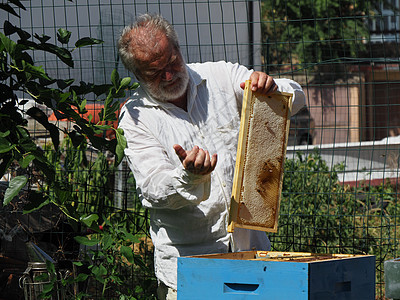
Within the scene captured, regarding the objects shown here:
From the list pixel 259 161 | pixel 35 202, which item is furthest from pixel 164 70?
pixel 35 202

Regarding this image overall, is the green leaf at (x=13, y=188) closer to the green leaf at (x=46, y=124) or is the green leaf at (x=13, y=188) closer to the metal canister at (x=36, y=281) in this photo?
the green leaf at (x=46, y=124)

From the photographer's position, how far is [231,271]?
7.66ft

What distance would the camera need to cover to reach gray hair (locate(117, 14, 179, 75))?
3.19m

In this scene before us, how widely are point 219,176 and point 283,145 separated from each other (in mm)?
367

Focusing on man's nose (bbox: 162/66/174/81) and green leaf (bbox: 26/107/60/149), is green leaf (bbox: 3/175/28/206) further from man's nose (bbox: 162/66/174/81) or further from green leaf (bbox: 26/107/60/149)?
man's nose (bbox: 162/66/174/81)

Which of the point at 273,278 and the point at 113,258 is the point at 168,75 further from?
the point at 113,258

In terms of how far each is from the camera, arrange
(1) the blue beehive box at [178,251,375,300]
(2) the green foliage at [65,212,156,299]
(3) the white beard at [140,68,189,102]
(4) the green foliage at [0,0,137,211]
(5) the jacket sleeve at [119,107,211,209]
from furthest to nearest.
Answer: (2) the green foliage at [65,212,156,299]
(3) the white beard at [140,68,189,102]
(4) the green foliage at [0,0,137,211]
(5) the jacket sleeve at [119,107,211,209]
(1) the blue beehive box at [178,251,375,300]

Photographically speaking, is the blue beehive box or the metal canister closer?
the blue beehive box

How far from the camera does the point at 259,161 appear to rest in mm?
2979

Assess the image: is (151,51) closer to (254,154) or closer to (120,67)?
(254,154)

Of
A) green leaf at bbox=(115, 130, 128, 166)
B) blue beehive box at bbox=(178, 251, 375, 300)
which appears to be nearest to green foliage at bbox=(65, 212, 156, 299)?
green leaf at bbox=(115, 130, 128, 166)

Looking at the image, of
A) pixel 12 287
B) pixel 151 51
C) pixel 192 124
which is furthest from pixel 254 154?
pixel 12 287

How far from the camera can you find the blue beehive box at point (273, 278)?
7.22 feet

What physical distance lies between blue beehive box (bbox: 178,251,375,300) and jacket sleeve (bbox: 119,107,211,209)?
1.18 ft
